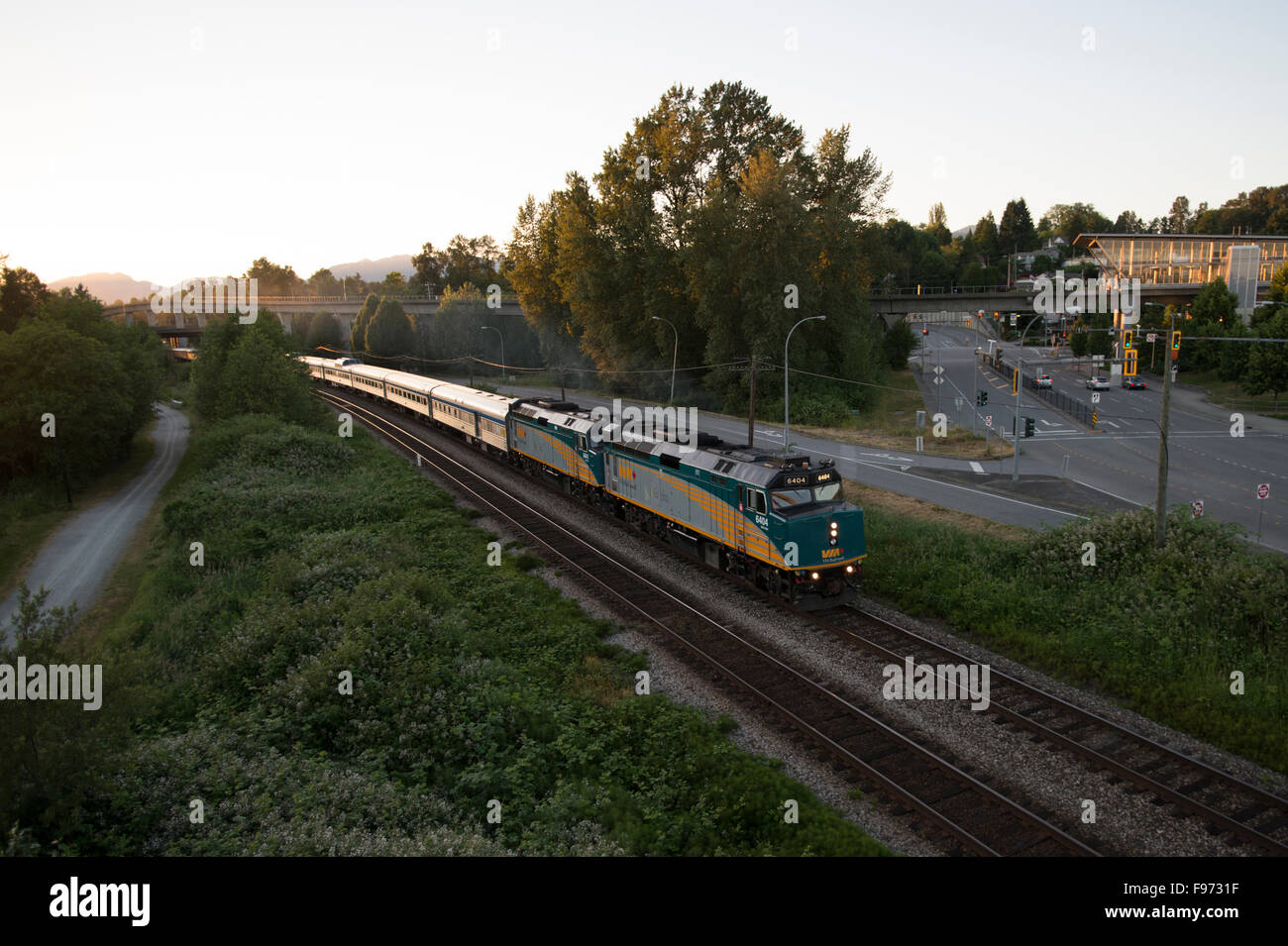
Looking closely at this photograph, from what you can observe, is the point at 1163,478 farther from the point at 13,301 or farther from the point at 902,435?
the point at 13,301

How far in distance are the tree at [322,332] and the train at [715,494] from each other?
8965cm

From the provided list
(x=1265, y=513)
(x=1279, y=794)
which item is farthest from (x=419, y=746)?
(x=1265, y=513)

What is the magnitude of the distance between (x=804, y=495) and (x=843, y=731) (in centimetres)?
763

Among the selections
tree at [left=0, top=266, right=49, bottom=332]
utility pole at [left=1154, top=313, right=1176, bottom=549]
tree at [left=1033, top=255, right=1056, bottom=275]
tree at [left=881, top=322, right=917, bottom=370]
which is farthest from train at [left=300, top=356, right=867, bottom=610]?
tree at [left=1033, top=255, right=1056, bottom=275]

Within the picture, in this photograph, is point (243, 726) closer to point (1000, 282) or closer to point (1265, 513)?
point (1265, 513)

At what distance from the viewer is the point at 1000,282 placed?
157m

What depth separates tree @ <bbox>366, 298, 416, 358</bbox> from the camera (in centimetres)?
10075

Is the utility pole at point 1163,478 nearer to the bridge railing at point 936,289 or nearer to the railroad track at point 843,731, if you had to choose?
the railroad track at point 843,731

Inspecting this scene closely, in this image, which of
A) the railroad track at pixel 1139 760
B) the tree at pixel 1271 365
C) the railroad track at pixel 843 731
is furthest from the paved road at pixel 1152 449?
the railroad track at pixel 843 731

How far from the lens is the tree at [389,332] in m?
101

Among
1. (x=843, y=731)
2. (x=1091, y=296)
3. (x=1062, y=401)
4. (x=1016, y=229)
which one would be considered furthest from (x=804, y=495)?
(x=1016, y=229)

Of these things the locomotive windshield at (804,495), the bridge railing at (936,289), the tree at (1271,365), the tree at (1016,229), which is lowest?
the locomotive windshield at (804,495)

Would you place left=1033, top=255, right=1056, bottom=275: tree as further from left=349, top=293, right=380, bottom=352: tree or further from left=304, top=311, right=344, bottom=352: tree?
left=304, top=311, right=344, bottom=352: tree
